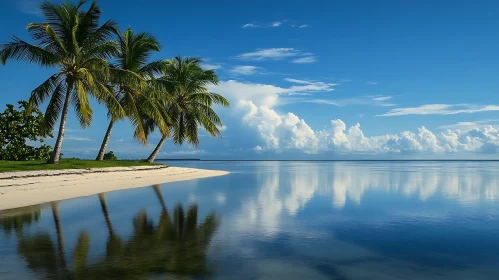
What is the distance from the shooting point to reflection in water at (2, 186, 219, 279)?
224 inches

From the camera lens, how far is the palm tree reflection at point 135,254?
223 inches

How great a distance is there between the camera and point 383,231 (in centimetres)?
977

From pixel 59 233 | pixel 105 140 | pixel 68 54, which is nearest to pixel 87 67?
pixel 68 54

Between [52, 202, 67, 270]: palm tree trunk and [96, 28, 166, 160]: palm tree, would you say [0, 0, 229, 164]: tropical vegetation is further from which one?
[52, 202, 67, 270]: palm tree trunk

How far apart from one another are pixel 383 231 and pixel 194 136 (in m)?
31.8

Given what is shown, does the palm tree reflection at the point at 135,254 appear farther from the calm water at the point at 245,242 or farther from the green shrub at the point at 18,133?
the green shrub at the point at 18,133

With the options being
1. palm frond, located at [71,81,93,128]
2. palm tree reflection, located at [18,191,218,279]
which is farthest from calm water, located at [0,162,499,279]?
palm frond, located at [71,81,93,128]

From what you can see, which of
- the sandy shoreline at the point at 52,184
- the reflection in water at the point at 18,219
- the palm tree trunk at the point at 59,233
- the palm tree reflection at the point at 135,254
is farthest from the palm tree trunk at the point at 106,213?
the reflection in water at the point at 18,219

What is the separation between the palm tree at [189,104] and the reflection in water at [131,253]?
29.4 metres

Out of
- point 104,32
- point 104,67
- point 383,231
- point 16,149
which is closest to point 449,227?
point 383,231

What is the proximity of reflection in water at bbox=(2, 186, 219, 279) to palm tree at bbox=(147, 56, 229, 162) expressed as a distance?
2938 centimetres

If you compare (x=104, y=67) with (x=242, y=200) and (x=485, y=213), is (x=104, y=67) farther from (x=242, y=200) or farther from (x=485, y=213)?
(x=485, y=213)

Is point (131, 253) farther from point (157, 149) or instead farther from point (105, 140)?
point (157, 149)

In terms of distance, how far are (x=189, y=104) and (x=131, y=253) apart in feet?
113
